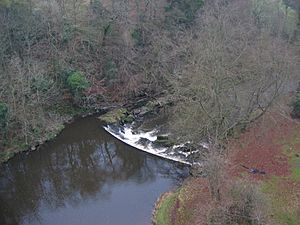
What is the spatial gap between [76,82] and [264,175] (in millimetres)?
20875

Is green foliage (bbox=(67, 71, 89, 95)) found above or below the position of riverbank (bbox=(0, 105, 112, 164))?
above

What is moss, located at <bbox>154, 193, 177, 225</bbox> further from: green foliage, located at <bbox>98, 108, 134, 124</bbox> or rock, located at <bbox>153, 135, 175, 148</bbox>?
green foliage, located at <bbox>98, 108, 134, 124</bbox>

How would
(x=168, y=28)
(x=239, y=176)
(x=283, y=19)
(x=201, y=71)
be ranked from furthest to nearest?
(x=283, y=19), (x=168, y=28), (x=201, y=71), (x=239, y=176)

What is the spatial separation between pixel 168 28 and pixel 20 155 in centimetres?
2295

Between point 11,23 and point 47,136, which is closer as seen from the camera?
point 47,136

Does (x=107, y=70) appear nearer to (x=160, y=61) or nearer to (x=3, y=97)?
(x=160, y=61)

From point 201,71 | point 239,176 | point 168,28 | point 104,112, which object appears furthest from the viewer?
point 168,28

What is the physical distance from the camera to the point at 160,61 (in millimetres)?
47125

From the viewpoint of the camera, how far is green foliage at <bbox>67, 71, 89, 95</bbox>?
42.6m

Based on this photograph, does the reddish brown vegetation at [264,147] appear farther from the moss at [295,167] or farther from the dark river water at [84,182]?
the dark river water at [84,182]

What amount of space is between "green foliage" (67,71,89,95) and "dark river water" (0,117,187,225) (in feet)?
16.6

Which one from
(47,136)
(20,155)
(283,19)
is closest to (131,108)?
(47,136)

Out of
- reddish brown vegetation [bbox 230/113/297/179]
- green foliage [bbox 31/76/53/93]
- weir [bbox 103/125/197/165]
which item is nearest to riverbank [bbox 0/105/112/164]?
green foliage [bbox 31/76/53/93]

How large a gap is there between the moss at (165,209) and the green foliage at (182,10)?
85.9ft
